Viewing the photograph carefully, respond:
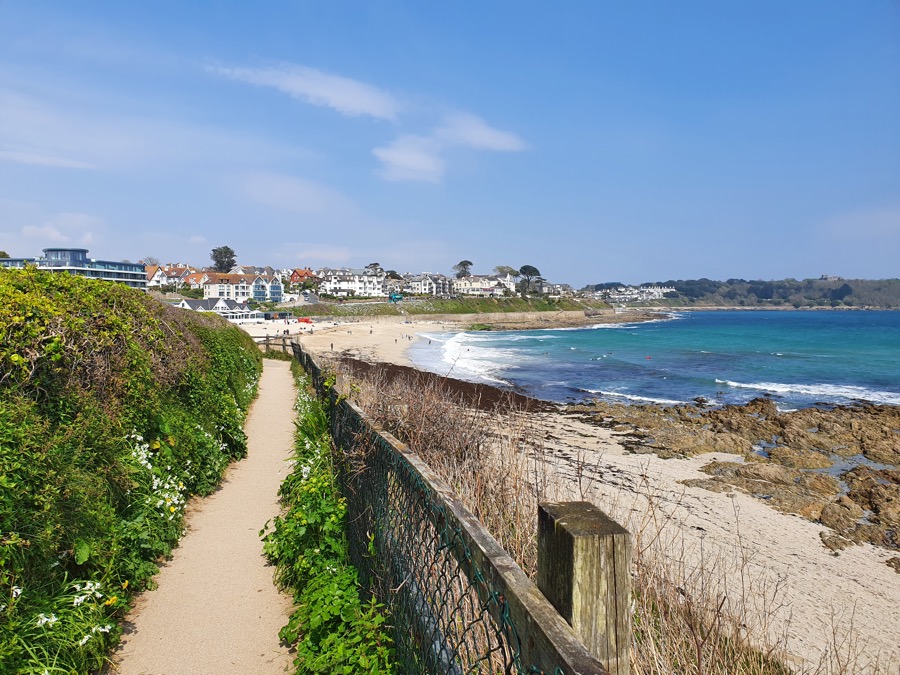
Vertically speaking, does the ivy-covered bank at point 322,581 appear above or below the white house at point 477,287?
below

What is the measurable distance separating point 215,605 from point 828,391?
3349 centimetres

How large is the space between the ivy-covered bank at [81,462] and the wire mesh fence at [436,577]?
206 centimetres

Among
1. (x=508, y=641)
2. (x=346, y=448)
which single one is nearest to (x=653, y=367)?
(x=346, y=448)

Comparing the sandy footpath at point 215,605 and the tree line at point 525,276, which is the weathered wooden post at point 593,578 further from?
the tree line at point 525,276

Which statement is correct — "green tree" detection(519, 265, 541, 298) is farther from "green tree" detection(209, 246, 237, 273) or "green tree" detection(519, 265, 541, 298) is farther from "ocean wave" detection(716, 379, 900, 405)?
"ocean wave" detection(716, 379, 900, 405)

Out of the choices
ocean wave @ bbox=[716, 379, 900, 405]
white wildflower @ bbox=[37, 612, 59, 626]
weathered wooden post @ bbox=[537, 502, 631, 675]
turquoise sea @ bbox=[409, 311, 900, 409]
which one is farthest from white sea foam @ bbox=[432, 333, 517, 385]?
weathered wooden post @ bbox=[537, 502, 631, 675]

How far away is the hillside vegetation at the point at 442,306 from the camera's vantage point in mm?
103438

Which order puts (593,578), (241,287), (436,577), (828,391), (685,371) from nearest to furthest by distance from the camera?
Result: (593,578) → (436,577) → (828,391) → (685,371) → (241,287)

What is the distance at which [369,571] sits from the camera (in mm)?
4238

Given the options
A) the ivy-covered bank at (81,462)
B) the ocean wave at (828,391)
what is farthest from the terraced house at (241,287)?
the ivy-covered bank at (81,462)

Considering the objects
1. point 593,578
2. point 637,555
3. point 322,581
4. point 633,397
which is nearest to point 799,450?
point 633,397

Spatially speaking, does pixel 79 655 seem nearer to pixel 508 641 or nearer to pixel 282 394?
pixel 508 641

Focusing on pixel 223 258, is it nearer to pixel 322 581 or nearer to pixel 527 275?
pixel 527 275

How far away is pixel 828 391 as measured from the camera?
2977 cm
